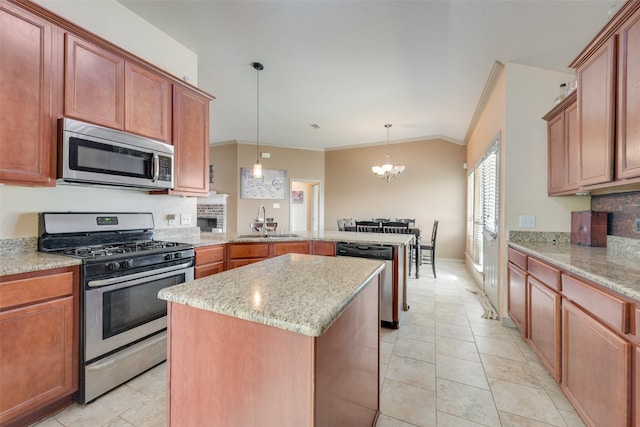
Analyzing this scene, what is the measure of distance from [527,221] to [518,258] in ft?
1.61

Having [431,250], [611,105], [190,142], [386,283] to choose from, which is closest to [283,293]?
[386,283]

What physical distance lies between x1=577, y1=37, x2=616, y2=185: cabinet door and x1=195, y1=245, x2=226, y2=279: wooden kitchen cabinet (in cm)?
Answer: 304

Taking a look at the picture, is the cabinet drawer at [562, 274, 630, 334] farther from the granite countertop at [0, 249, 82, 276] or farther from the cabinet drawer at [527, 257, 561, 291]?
the granite countertop at [0, 249, 82, 276]

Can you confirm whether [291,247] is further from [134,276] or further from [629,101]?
[629,101]

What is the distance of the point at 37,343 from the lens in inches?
56.4

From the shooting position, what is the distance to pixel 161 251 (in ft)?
6.57

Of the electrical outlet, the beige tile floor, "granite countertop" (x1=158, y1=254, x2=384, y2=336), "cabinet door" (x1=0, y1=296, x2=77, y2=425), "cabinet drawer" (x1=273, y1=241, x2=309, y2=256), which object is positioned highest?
the electrical outlet

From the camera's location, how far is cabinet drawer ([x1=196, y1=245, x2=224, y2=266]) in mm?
2420

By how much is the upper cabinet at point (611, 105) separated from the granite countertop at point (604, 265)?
469 millimetres

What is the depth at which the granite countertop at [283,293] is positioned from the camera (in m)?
0.75

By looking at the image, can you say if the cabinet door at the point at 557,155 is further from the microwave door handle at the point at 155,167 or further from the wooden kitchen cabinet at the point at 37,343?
the wooden kitchen cabinet at the point at 37,343

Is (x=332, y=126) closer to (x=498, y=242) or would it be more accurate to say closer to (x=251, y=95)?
(x=251, y=95)

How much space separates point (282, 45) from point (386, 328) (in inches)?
126

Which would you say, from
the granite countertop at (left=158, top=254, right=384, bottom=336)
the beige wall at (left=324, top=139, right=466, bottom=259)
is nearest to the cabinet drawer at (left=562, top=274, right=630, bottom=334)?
the granite countertop at (left=158, top=254, right=384, bottom=336)
